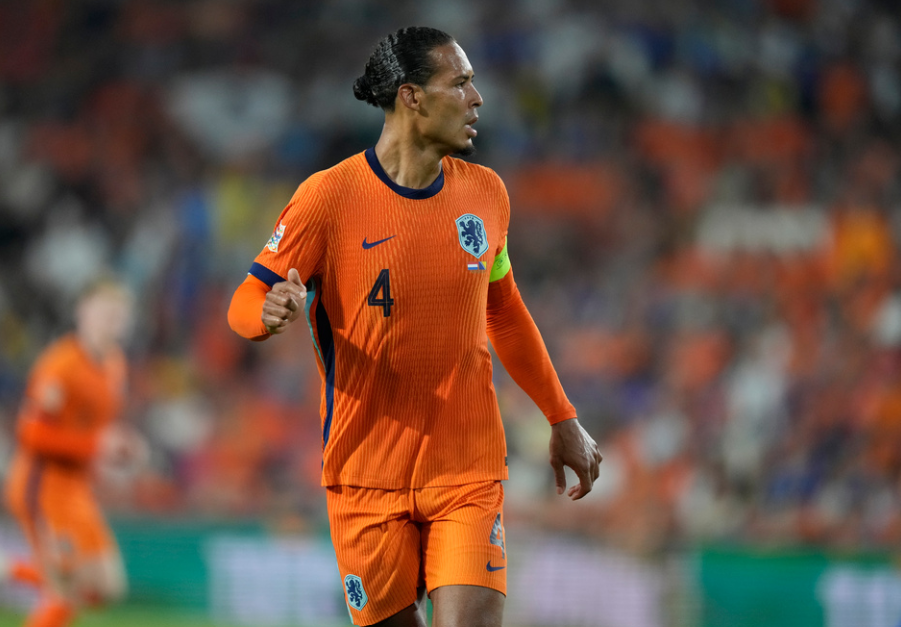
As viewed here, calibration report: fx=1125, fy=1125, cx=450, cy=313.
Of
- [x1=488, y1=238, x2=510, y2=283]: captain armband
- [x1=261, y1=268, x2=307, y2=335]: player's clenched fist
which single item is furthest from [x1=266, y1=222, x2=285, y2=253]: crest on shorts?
[x1=488, y1=238, x2=510, y2=283]: captain armband

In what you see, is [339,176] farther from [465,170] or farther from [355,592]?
[355,592]

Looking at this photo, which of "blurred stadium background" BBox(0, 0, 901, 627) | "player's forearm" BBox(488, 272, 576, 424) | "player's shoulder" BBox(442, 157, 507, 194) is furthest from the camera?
"blurred stadium background" BBox(0, 0, 901, 627)

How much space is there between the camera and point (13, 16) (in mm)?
13562

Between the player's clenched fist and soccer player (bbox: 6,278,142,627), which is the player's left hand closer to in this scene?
the player's clenched fist

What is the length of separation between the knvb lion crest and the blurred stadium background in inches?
204

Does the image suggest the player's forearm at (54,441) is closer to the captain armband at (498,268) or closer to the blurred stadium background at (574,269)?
the blurred stadium background at (574,269)

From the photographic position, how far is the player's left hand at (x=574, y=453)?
366 centimetres

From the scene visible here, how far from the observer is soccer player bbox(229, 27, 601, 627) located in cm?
337

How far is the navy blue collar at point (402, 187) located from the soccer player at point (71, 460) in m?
4.73

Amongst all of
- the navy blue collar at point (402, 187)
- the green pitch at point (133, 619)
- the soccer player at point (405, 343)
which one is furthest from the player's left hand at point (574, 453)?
the green pitch at point (133, 619)

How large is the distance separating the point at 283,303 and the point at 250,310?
222 mm

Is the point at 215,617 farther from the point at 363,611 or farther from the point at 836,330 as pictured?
the point at 363,611

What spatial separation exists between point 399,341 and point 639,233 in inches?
305

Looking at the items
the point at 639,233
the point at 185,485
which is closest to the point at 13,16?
the point at 185,485
